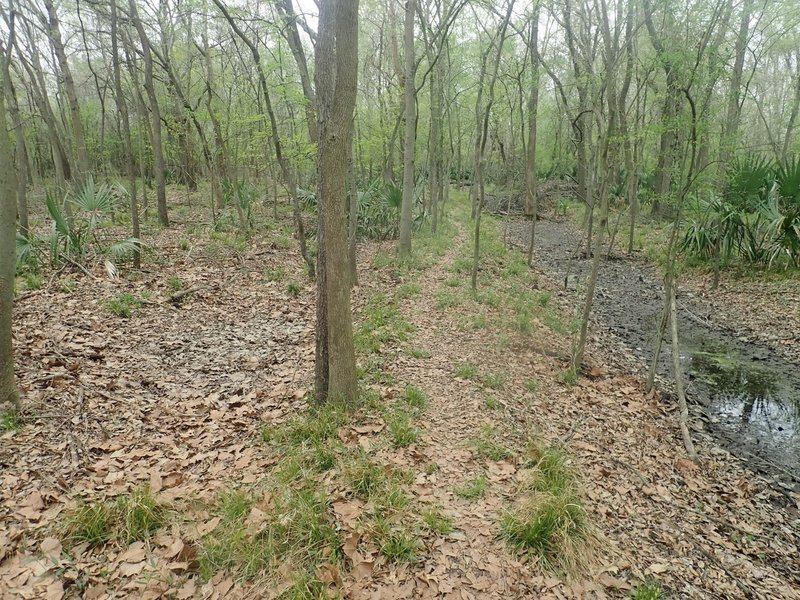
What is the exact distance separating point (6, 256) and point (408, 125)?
8203 mm

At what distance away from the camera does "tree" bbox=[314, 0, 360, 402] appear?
147 inches

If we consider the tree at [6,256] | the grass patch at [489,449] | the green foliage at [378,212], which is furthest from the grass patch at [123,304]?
the green foliage at [378,212]

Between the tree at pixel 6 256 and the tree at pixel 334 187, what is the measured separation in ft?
7.69

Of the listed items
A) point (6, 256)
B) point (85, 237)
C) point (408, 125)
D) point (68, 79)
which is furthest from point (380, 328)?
point (68, 79)

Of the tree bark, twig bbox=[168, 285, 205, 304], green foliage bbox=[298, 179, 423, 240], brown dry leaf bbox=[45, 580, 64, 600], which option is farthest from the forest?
green foliage bbox=[298, 179, 423, 240]

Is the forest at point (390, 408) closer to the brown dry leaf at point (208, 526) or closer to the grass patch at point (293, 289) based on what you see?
the brown dry leaf at point (208, 526)

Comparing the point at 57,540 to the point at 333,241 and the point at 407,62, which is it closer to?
the point at 333,241

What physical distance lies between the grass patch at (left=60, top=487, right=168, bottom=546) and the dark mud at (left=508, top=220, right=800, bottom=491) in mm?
5642

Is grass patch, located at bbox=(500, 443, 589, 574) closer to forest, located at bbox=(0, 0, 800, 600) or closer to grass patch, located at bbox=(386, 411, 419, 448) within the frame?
forest, located at bbox=(0, 0, 800, 600)

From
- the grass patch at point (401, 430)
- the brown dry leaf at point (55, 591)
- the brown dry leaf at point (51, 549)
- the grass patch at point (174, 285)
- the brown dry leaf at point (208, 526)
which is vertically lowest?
the brown dry leaf at point (55, 591)

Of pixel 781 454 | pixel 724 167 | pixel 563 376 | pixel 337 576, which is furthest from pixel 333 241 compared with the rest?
pixel 724 167

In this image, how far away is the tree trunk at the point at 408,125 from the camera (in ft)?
32.0

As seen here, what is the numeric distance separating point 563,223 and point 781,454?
53.4 ft

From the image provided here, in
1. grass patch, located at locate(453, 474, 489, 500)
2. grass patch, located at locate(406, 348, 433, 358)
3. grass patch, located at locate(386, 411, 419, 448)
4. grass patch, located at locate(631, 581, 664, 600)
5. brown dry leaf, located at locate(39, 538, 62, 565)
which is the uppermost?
grass patch, located at locate(406, 348, 433, 358)
